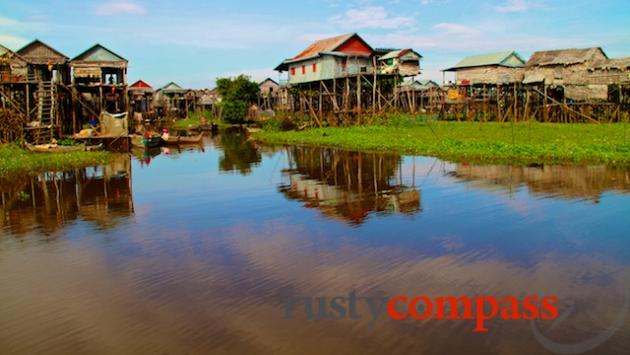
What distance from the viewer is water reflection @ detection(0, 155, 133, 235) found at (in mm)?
11359

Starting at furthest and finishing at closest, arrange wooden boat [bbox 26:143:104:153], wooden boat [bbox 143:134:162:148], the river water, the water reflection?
wooden boat [bbox 143:134:162:148]
wooden boat [bbox 26:143:104:153]
the water reflection
the river water

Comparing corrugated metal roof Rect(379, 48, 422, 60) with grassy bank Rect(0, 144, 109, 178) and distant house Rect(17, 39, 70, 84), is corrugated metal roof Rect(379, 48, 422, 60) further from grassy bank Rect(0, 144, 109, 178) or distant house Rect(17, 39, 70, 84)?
distant house Rect(17, 39, 70, 84)

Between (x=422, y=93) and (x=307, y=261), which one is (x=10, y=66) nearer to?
(x=307, y=261)

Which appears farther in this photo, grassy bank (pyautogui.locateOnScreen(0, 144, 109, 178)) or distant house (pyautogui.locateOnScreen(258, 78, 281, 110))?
distant house (pyautogui.locateOnScreen(258, 78, 281, 110))

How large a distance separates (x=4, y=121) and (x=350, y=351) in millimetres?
24538

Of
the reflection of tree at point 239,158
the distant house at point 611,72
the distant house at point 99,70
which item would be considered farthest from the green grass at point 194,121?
the distant house at point 611,72

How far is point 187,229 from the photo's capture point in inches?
410

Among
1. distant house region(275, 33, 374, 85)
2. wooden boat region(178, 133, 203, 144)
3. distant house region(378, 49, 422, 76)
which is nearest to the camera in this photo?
wooden boat region(178, 133, 203, 144)

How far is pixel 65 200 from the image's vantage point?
1382 cm

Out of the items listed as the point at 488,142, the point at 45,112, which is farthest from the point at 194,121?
the point at 488,142

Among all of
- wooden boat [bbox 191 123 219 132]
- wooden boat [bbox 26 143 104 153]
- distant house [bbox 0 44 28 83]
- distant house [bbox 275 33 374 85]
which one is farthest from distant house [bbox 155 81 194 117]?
wooden boat [bbox 26 143 104 153]

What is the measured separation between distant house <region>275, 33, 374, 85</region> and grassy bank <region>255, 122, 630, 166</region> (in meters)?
6.49

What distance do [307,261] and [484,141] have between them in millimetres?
17272

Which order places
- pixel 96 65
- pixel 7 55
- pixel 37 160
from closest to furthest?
pixel 37 160 < pixel 7 55 < pixel 96 65
